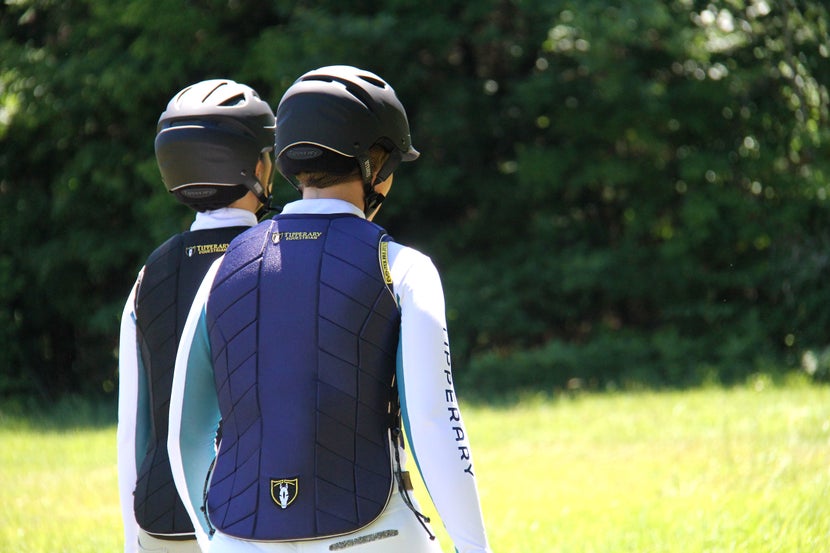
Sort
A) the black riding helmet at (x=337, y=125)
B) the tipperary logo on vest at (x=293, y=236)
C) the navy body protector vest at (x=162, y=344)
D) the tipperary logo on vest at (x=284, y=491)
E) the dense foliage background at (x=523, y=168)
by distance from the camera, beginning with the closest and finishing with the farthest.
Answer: the tipperary logo on vest at (x=284, y=491) → the tipperary logo on vest at (x=293, y=236) → the black riding helmet at (x=337, y=125) → the navy body protector vest at (x=162, y=344) → the dense foliage background at (x=523, y=168)

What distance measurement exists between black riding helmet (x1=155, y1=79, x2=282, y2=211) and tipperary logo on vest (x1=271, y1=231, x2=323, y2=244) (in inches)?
42.5

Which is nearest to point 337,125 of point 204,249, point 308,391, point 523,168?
point 308,391

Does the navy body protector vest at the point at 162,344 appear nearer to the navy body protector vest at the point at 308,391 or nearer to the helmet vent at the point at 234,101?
the helmet vent at the point at 234,101

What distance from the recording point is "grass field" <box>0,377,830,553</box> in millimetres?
6070

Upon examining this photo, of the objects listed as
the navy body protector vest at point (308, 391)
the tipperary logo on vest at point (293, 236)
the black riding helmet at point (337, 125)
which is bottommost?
the navy body protector vest at point (308, 391)

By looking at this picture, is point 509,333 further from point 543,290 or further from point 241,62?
point 241,62

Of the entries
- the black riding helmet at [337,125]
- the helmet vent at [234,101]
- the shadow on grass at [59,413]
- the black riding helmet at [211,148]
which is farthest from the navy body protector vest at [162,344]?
the shadow on grass at [59,413]

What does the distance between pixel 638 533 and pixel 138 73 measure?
11468mm

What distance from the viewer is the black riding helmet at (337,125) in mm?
2662

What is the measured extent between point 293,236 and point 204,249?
1002mm

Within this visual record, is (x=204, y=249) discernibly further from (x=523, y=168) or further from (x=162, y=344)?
(x=523, y=168)

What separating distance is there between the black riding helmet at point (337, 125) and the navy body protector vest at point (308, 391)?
0.25m

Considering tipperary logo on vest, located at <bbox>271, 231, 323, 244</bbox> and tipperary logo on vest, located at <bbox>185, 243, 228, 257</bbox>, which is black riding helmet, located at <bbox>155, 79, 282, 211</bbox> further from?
tipperary logo on vest, located at <bbox>271, 231, 323, 244</bbox>

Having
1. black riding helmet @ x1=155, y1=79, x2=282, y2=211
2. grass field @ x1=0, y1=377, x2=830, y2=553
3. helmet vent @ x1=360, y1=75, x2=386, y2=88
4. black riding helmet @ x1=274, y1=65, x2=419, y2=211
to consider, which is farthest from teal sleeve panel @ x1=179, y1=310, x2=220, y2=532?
grass field @ x1=0, y1=377, x2=830, y2=553
